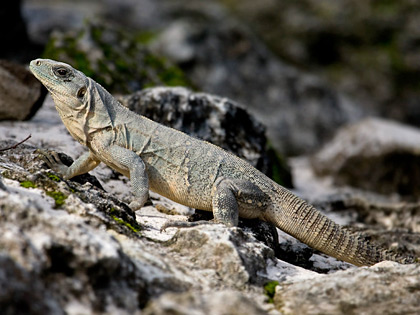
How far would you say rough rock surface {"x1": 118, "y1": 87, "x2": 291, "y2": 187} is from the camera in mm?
8117

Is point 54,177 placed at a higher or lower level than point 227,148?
lower

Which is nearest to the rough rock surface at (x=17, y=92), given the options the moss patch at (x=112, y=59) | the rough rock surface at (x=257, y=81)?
the moss patch at (x=112, y=59)

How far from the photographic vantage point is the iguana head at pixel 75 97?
5.95m

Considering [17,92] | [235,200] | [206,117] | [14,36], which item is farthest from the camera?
[14,36]

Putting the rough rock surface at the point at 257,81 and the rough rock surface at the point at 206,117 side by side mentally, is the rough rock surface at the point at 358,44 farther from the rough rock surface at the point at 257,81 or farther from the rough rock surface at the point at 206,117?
the rough rock surface at the point at 206,117

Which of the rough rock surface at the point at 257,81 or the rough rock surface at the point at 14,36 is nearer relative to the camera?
the rough rock surface at the point at 14,36

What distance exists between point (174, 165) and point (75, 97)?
1433 millimetres

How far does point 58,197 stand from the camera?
14.5 ft

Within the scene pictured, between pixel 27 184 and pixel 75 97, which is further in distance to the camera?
pixel 75 97

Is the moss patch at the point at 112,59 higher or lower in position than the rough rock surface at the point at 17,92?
higher

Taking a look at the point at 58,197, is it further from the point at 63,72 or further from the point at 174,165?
the point at 63,72

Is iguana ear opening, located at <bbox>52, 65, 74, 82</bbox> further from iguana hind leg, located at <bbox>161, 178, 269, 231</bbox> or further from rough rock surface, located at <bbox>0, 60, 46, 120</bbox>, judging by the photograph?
rough rock surface, located at <bbox>0, 60, 46, 120</bbox>

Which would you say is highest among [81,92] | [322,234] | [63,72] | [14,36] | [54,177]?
[63,72]

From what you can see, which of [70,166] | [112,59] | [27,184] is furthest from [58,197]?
[112,59]
